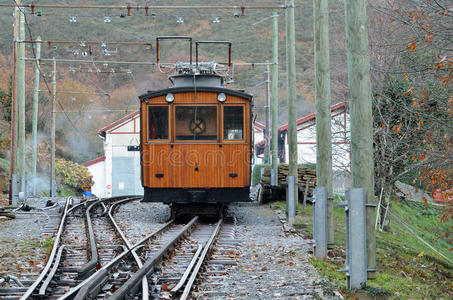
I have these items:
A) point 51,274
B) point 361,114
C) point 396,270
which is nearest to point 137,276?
point 51,274

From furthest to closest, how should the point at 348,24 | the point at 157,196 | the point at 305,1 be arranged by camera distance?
the point at 305,1 → the point at 157,196 → the point at 348,24

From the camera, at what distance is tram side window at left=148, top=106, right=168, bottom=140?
48.0 feet

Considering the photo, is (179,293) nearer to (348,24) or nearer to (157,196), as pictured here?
(348,24)

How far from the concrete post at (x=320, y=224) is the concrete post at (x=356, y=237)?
2603mm

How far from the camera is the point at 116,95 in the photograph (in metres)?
67.2

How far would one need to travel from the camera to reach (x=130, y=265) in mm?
8461

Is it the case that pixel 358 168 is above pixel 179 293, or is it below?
above

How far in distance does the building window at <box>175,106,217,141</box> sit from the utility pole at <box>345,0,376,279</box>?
24.9 feet

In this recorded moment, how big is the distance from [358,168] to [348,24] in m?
1.74

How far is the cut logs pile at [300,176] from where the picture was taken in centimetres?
2044

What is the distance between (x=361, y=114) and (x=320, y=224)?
2970mm

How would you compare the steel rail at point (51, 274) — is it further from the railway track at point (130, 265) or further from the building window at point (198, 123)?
the building window at point (198, 123)

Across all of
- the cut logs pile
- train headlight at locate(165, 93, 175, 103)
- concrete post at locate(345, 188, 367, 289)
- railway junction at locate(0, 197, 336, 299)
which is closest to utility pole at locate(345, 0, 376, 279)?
concrete post at locate(345, 188, 367, 289)

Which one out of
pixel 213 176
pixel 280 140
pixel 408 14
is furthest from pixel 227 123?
pixel 280 140
